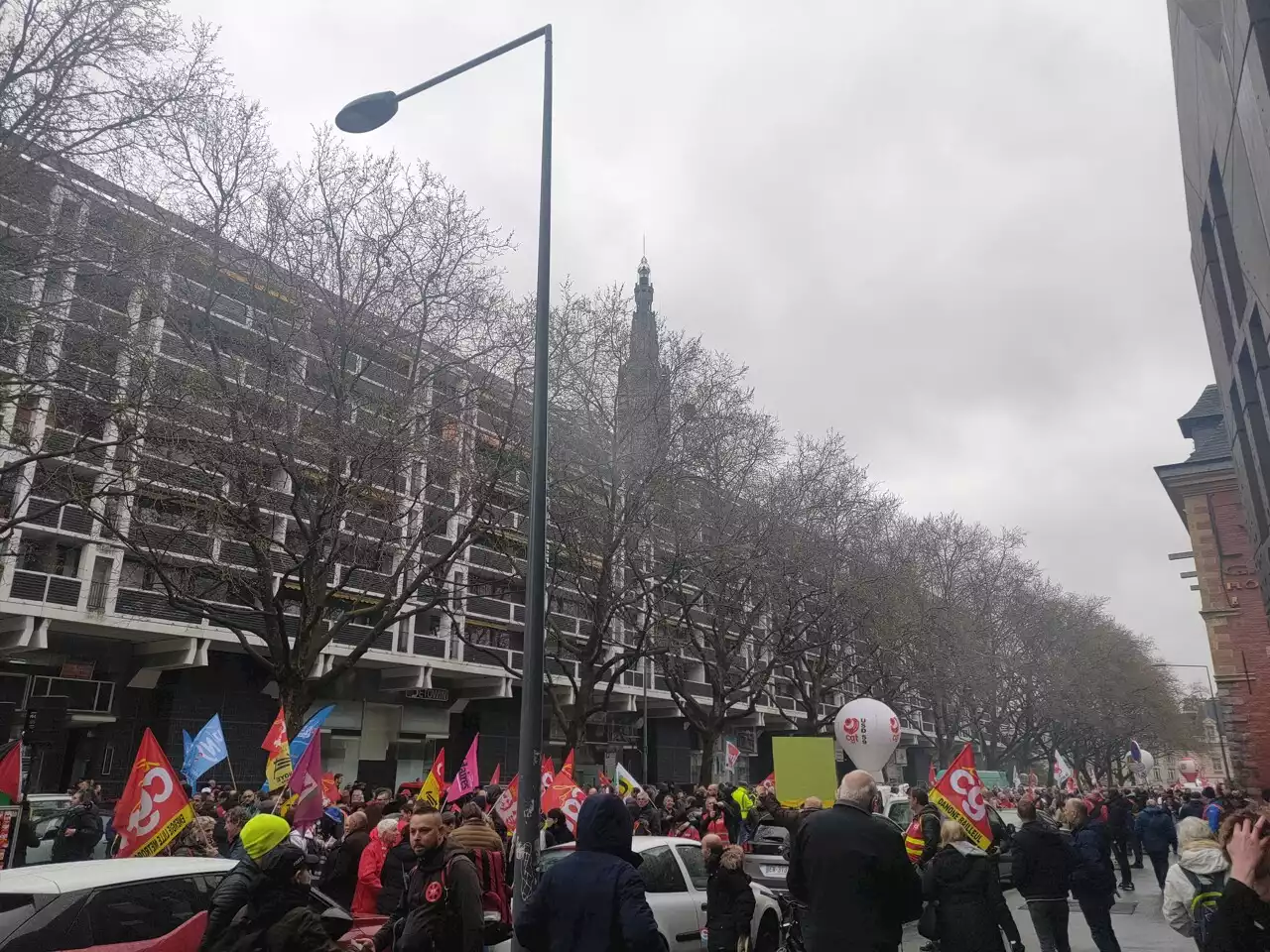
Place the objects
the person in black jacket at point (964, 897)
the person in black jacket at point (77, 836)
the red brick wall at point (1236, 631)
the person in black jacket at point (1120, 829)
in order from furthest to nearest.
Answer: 1. the red brick wall at point (1236, 631)
2. the person in black jacket at point (1120, 829)
3. the person in black jacket at point (77, 836)
4. the person in black jacket at point (964, 897)

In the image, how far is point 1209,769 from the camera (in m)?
125

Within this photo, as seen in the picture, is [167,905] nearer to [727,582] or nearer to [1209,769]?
[727,582]

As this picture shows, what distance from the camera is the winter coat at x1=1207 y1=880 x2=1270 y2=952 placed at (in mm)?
3688

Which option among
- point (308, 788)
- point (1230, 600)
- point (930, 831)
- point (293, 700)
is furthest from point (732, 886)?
point (1230, 600)

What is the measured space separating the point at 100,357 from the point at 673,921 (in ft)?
34.9

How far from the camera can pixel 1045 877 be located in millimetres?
8117

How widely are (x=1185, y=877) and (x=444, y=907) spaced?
4.44 metres

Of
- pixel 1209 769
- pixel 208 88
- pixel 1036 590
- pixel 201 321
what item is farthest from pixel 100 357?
pixel 1209 769

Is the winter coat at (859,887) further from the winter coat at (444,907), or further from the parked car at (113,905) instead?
the parked car at (113,905)

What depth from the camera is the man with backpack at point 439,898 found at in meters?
5.22

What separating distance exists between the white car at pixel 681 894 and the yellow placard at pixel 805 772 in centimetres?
507

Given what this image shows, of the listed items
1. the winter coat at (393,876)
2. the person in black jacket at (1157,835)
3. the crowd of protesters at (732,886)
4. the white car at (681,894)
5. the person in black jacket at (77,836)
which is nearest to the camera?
the crowd of protesters at (732,886)

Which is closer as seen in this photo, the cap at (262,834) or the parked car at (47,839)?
the cap at (262,834)

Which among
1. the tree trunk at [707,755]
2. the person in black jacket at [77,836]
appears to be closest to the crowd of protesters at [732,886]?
the person in black jacket at [77,836]
